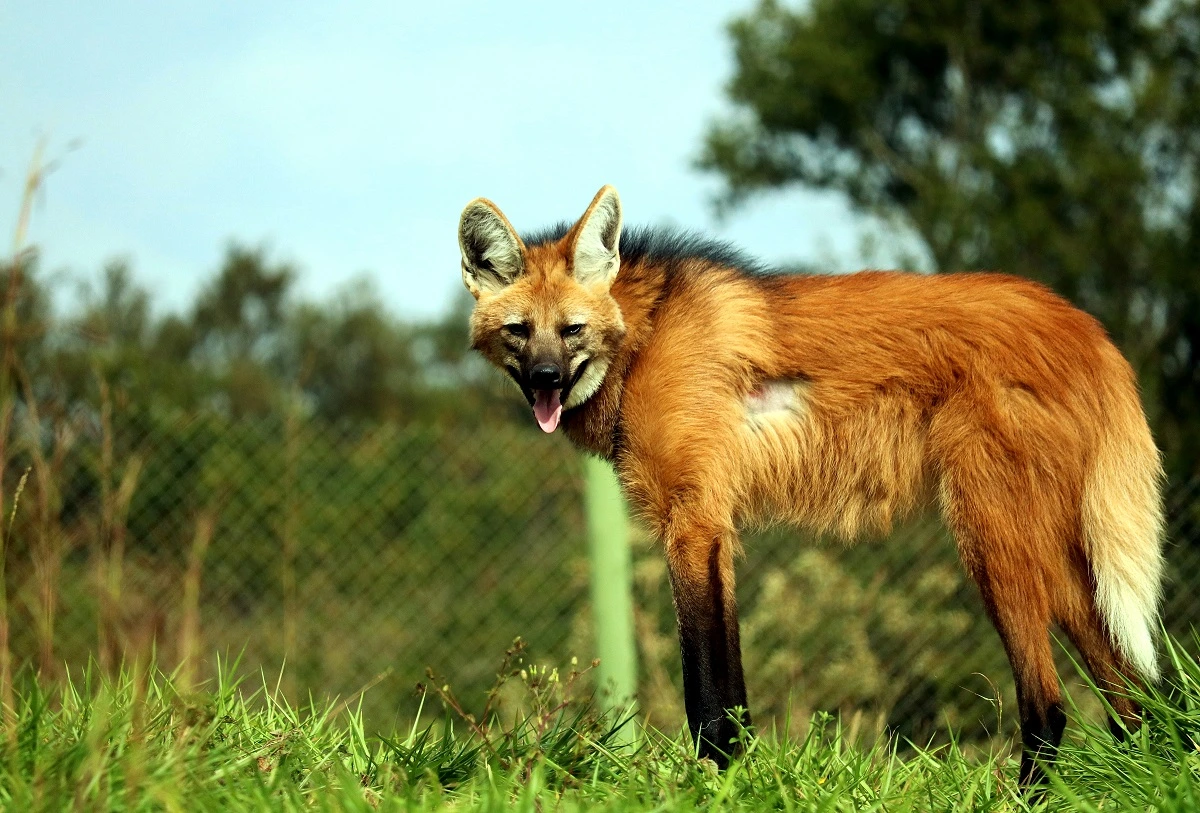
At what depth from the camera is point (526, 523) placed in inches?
185

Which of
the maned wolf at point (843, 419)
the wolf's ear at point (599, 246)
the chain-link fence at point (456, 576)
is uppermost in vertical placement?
the wolf's ear at point (599, 246)

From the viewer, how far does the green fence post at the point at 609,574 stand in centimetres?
374

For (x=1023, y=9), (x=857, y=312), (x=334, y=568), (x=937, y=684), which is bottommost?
(x=937, y=684)

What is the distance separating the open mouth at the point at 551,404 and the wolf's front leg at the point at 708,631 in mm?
462

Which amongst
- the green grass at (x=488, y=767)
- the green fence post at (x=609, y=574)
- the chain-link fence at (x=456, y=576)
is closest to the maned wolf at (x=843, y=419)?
the green grass at (x=488, y=767)

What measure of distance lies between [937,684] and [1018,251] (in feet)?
46.1

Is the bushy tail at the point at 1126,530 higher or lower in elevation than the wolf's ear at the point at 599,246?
lower

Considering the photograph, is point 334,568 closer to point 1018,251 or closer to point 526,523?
point 526,523

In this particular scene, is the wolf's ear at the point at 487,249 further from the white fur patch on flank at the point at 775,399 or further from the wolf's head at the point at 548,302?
the white fur patch on flank at the point at 775,399

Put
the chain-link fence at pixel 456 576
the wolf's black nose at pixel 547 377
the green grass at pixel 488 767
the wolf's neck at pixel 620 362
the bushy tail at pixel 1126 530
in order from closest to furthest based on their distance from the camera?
the green grass at pixel 488 767 → the bushy tail at pixel 1126 530 → the wolf's black nose at pixel 547 377 → the wolf's neck at pixel 620 362 → the chain-link fence at pixel 456 576

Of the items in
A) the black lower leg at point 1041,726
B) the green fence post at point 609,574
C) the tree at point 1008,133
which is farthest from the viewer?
the tree at point 1008,133

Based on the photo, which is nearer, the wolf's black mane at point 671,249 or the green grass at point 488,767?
the green grass at point 488,767

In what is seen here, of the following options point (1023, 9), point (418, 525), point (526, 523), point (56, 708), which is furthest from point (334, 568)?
point (1023, 9)

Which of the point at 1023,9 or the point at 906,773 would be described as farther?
the point at 1023,9
